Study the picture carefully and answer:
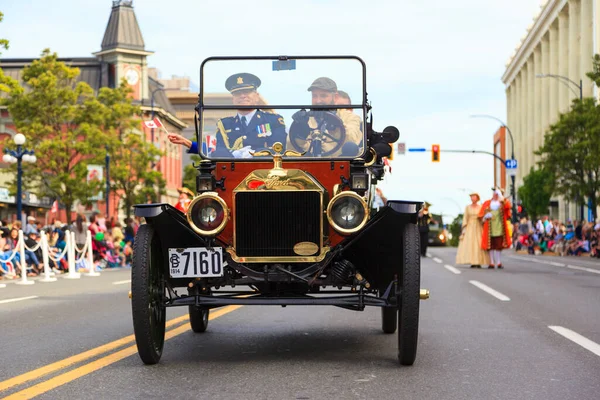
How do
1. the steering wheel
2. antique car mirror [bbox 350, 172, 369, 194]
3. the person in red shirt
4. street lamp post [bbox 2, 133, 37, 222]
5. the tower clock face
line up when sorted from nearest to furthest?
1. antique car mirror [bbox 350, 172, 369, 194]
2. the steering wheel
3. the person in red shirt
4. street lamp post [bbox 2, 133, 37, 222]
5. the tower clock face

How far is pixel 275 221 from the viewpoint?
287 inches

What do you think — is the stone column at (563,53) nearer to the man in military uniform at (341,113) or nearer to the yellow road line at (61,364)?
the man in military uniform at (341,113)

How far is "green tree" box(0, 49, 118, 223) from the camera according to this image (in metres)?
50.8

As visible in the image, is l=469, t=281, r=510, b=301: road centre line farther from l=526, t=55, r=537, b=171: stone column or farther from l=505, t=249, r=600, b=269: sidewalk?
l=526, t=55, r=537, b=171: stone column

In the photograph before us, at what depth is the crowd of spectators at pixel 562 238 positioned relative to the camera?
39.7 m

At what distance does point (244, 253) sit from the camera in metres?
7.32

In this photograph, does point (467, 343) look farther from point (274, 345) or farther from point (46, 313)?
point (46, 313)

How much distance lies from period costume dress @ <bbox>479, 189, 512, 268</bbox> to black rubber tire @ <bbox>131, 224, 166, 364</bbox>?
18.7m

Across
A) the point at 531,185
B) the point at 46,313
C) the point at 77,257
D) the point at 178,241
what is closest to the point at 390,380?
the point at 178,241

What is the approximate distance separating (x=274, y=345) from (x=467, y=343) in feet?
5.32

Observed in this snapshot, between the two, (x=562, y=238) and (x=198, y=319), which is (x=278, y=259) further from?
(x=562, y=238)

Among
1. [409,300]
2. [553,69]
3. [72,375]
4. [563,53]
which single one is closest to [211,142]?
[409,300]

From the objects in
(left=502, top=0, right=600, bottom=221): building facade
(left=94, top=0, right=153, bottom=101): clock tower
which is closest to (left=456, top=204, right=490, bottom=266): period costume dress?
(left=502, top=0, right=600, bottom=221): building facade

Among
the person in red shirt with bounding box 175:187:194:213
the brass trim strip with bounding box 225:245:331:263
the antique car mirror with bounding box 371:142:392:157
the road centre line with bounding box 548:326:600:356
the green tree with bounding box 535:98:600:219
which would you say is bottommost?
the road centre line with bounding box 548:326:600:356
